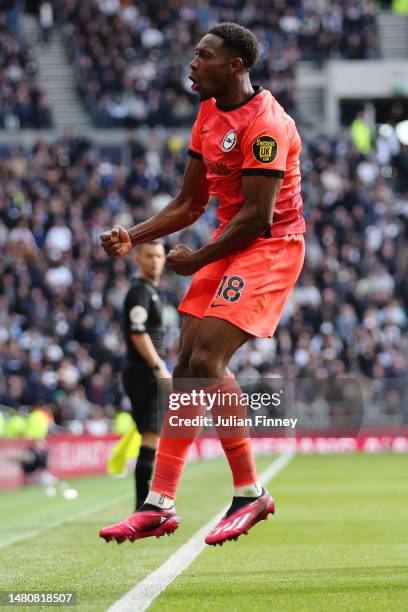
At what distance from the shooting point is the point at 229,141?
6.54 m

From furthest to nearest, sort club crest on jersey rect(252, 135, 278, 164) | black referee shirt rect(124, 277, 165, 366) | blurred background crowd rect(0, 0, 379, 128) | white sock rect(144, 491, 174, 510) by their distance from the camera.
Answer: blurred background crowd rect(0, 0, 379, 128) < black referee shirt rect(124, 277, 165, 366) < white sock rect(144, 491, 174, 510) < club crest on jersey rect(252, 135, 278, 164)

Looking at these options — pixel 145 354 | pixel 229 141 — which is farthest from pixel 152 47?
pixel 229 141

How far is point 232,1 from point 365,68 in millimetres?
4170

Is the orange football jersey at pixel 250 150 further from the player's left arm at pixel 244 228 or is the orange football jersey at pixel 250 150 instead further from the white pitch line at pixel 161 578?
the white pitch line at pixel 161 578

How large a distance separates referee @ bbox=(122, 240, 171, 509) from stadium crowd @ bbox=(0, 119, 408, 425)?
1289cm

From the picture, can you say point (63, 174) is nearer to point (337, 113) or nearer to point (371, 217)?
point (371, 217)

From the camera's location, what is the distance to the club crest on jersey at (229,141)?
652 cm

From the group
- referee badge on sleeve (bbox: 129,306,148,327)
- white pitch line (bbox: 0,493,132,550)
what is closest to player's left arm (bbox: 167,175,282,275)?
white pitch line (bbox: 0,493,132,550)

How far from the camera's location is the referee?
1042cm

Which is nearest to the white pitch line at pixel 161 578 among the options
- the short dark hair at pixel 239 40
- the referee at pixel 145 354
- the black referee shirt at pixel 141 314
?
the referee at pixel 145 354

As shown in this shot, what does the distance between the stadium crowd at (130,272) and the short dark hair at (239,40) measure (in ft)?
56.4

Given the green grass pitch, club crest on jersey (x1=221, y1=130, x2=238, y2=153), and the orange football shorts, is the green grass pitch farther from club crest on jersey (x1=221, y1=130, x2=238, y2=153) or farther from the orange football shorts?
club crest on jersey (x1=221, y1=130, x2=238, y2=153)

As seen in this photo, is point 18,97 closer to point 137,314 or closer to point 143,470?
point 137,314

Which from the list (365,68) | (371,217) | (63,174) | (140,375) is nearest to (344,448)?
(371,217)
